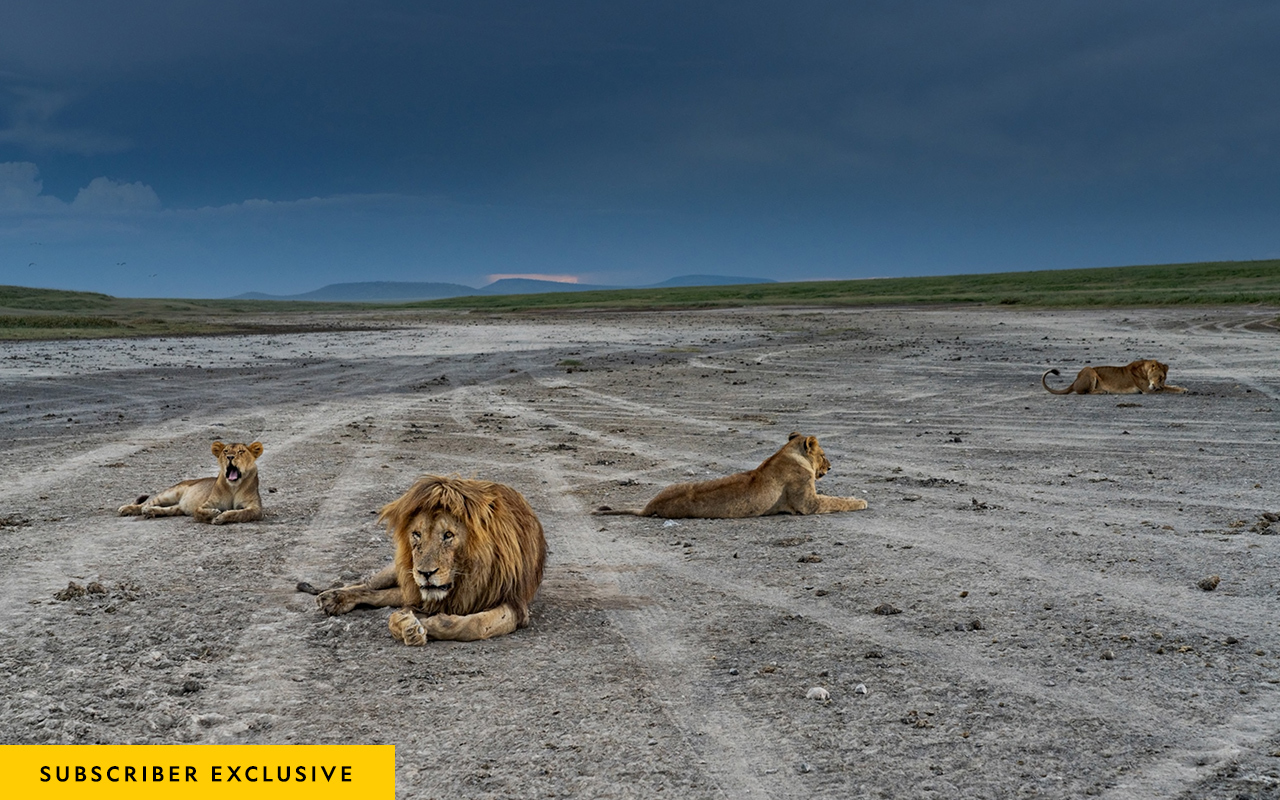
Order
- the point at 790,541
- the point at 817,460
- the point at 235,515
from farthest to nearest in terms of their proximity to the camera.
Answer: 1. the point at 817,460
2. the point at 235,515
3. the point at 790,541

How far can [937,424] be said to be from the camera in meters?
17.5

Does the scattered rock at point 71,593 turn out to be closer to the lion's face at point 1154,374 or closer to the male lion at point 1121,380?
the male lion at point 1121,380

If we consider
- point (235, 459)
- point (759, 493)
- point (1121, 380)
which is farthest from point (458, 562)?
point (1121, 380)

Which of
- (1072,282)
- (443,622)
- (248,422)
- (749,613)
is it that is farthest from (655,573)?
(1072,282)

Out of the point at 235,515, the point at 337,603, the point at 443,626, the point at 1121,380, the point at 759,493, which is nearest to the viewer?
the point at 443,626

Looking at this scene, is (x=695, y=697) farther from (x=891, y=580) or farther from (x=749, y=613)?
(x=891, y=580)

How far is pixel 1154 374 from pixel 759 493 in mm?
14096

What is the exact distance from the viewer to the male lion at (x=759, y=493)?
34.2ft

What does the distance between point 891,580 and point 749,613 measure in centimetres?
152

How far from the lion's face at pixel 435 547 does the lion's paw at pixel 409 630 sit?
264mm

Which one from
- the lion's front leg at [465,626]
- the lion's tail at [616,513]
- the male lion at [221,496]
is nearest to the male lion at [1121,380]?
the lion's tail at [616,513]

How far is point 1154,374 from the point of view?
2055cm

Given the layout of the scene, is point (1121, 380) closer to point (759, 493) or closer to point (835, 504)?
point (835, 504)

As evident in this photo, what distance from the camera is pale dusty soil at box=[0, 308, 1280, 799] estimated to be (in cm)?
475
